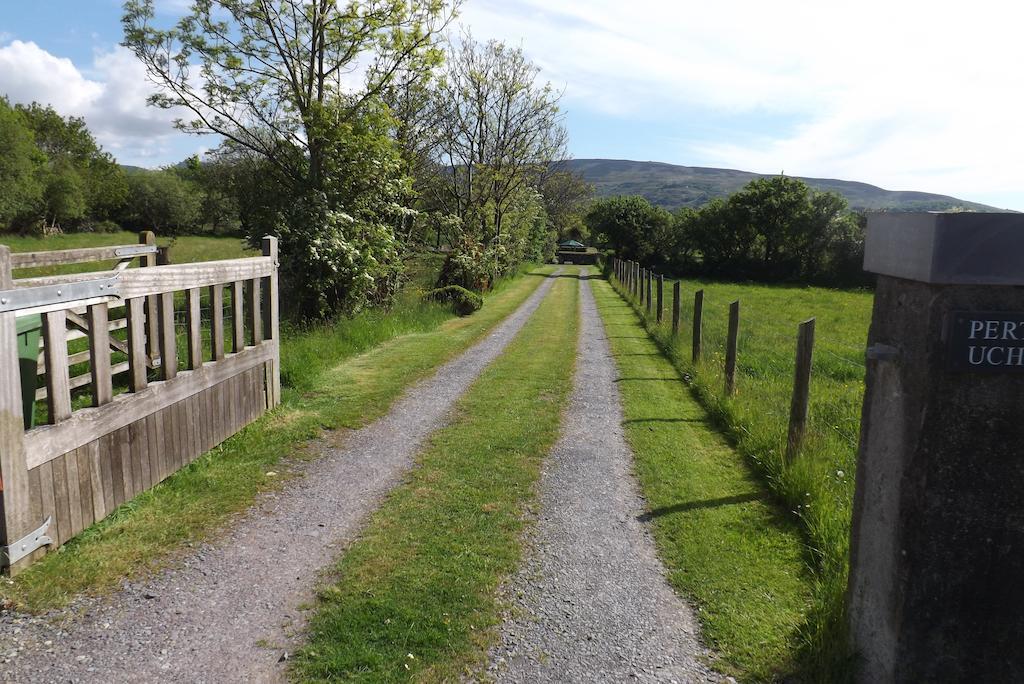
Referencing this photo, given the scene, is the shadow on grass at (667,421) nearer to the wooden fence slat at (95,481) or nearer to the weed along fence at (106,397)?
the weed along fence at (106,397)

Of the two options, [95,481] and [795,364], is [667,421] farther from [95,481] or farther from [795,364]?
[95,481]

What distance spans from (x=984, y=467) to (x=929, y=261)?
2.74 ft

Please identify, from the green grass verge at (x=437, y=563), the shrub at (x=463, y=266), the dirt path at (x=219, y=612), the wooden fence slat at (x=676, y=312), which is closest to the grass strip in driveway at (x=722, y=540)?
the green grass verge at (x=437, y=563)

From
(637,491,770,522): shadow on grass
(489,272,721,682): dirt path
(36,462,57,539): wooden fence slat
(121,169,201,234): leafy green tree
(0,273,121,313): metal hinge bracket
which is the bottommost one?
(489,272,721,682): dirt path

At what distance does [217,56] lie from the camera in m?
13.5

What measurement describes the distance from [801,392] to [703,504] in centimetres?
150

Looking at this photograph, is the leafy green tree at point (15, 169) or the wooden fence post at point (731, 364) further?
the leafy green tree at point (15, 169)

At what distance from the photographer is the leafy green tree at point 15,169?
52.2m

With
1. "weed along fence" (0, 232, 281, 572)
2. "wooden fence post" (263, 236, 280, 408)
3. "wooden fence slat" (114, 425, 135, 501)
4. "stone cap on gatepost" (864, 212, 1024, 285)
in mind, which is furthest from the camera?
"wooden fence post" (263, 236, 280, 408)

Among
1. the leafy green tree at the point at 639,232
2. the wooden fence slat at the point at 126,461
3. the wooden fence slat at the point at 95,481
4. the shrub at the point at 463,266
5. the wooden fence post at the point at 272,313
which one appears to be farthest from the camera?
the leafy green tree at the point at 639,232

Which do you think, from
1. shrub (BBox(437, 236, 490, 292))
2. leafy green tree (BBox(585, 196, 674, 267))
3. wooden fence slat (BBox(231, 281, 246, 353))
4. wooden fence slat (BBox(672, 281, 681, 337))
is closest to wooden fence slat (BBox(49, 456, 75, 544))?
wooden fence slat (BBox(231, 281, 246, 353))

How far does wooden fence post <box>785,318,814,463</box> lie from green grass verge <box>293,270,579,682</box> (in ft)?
7.32

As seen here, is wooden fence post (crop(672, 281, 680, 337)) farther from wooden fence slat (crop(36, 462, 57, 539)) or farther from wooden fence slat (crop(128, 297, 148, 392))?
wooden fence slat (crop(36, 462, 57, 539))

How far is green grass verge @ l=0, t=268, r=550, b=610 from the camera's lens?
403 cm
